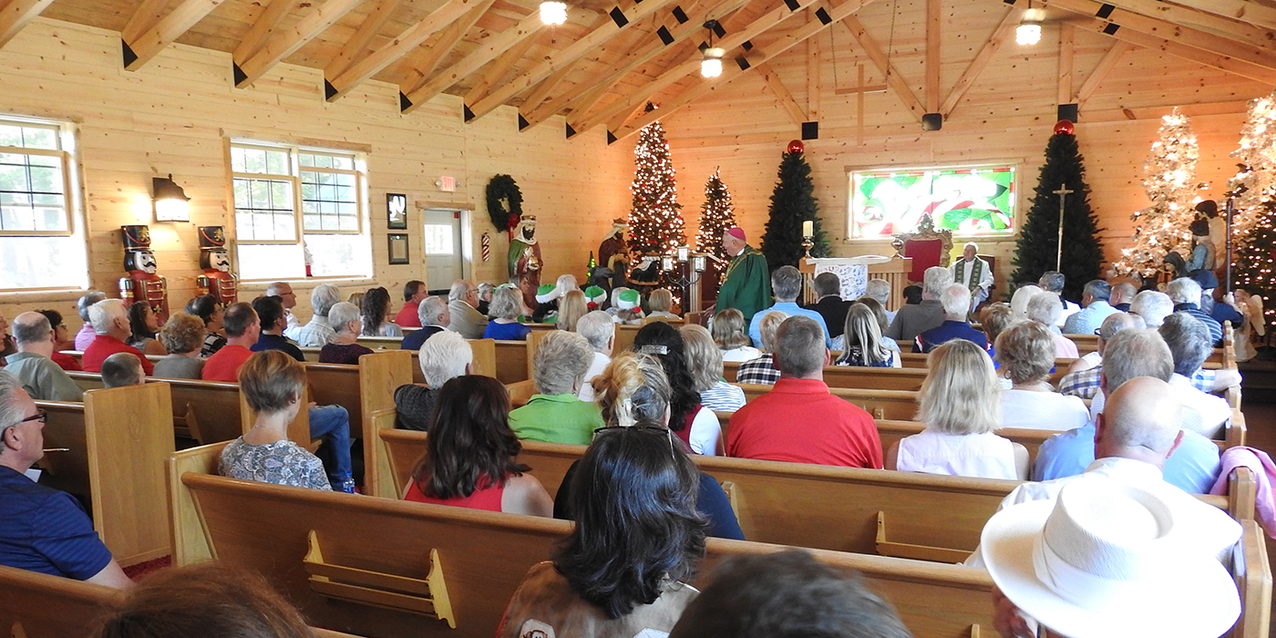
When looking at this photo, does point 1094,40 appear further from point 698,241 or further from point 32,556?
point 32,556

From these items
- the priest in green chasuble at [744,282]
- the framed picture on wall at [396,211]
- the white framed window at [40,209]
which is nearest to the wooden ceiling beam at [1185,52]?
the priest in green chasuble at [744,282]

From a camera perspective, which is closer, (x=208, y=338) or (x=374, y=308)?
(x=208, y=338)

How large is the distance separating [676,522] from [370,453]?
209 cm

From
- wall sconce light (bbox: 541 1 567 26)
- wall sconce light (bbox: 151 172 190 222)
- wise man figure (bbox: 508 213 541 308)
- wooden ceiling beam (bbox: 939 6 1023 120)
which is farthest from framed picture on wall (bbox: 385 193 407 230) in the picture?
wooden ceiling beam (bbox: 939 6 1023 120)

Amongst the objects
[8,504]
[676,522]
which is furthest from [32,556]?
[676,522]

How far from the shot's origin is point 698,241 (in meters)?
13.3

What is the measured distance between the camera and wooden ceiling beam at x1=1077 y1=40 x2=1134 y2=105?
11.3 m

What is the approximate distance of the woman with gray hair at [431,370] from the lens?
314 cm

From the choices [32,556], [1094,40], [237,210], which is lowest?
[32,556]

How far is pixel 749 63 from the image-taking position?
42.3 ft

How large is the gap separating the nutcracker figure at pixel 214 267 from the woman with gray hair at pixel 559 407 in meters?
6.33

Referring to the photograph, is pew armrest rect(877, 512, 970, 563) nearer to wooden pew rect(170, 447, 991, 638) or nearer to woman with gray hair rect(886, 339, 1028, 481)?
woman with gray hair rect(886, 339, 1028, 481)

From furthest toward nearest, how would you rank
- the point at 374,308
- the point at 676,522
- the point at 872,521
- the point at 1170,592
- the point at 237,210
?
the point at 237,210 < the point at 374,308 < the point at 872,521 < the point at 676,522 < the point at 1170,592

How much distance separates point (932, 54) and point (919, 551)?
38.3 feet
